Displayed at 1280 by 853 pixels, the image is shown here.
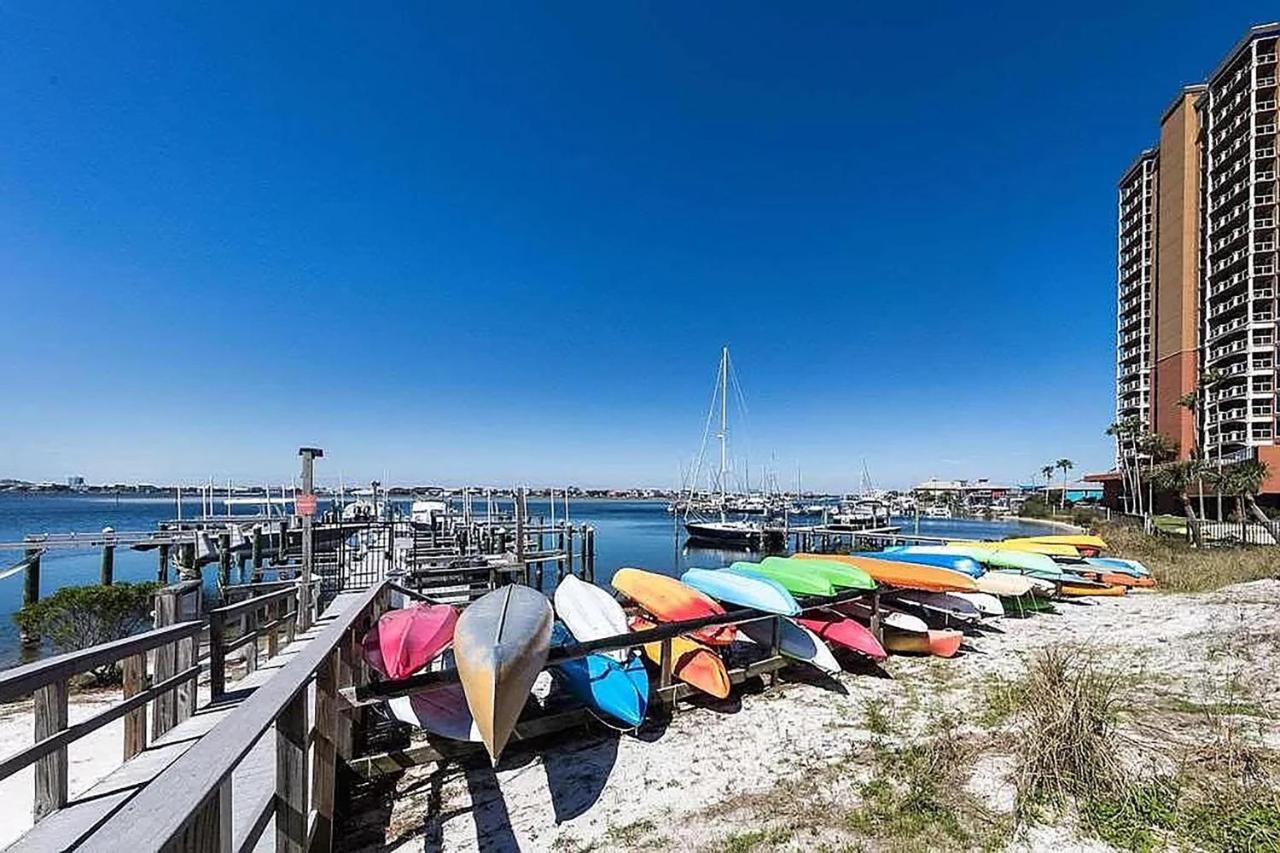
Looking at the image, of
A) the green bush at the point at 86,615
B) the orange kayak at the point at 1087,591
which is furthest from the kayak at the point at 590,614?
the orange kayak at the point at 1087,591

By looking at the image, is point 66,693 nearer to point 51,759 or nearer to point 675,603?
point 51,759

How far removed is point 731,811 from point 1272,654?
7154 millimetres

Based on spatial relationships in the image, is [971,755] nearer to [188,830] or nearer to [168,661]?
[188,830]

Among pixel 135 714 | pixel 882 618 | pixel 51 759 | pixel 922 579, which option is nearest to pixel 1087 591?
pixel 922 579

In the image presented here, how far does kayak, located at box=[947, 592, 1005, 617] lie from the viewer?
8.81 meters

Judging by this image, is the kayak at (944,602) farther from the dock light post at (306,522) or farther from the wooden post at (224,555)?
the wooden post at (224,555)

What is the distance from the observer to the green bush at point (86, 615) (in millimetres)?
9930

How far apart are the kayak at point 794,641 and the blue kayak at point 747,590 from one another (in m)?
0.17

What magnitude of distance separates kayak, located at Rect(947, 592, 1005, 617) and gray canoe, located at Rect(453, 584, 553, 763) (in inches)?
278

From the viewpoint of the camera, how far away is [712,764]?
462 cm

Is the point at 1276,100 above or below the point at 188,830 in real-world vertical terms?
above

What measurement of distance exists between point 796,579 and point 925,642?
1.75 m

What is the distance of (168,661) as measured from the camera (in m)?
4.16

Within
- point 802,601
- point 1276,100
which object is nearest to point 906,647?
point 802,601
